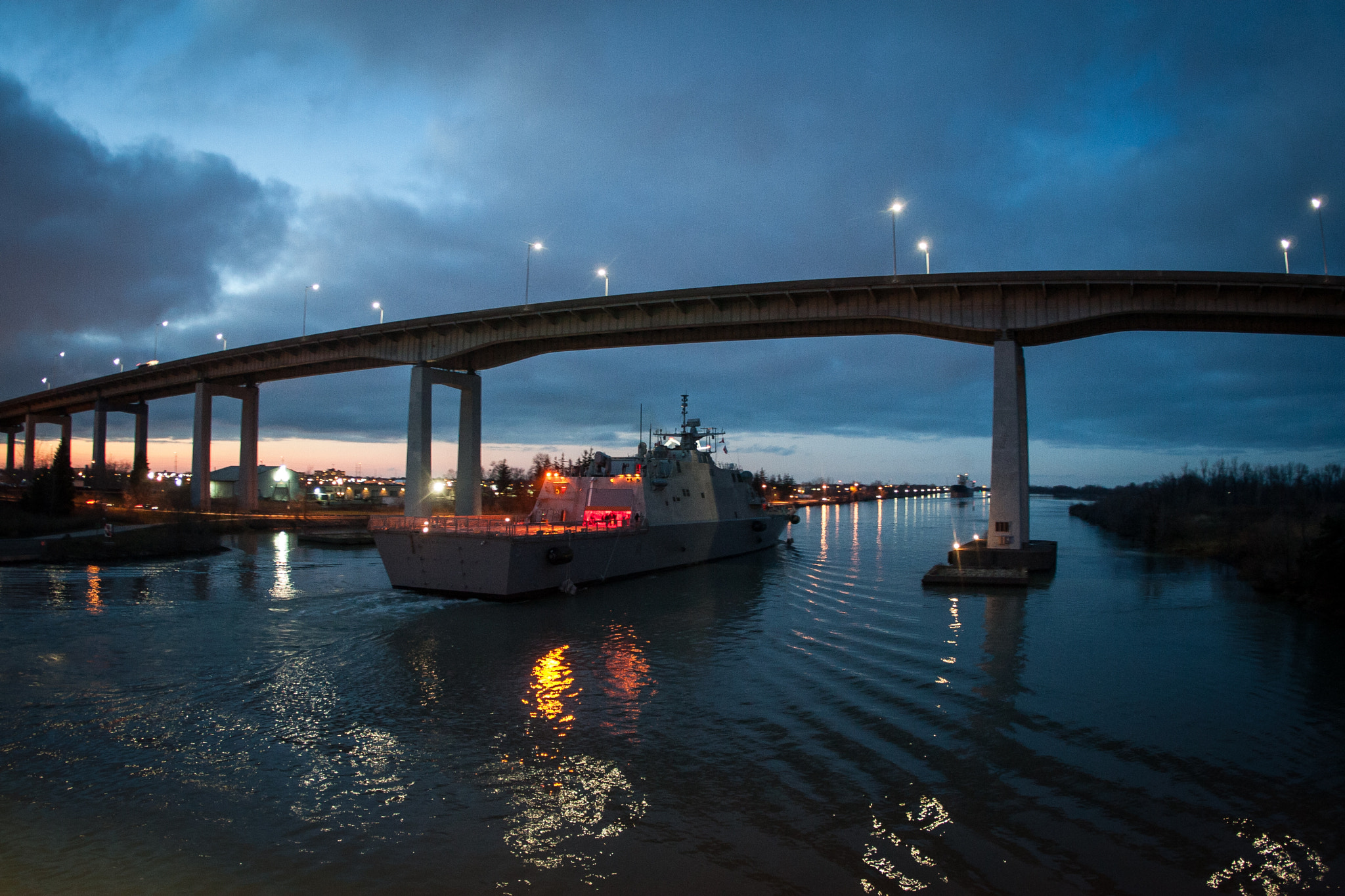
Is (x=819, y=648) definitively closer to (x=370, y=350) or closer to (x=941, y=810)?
(x=941, y=810)

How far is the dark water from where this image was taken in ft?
25.4

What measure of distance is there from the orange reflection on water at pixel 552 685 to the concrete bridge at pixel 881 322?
21.1 m

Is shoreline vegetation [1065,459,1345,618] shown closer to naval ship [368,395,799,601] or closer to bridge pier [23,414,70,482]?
naval ship [368,395,799,601]

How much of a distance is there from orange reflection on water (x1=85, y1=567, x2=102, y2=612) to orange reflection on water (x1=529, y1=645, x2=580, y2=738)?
14.9m

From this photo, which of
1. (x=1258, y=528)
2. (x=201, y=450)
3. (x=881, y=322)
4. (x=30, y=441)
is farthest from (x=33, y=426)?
(x=1258, y=528)

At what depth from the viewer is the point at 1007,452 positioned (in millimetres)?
30859

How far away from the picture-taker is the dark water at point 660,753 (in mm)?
7750

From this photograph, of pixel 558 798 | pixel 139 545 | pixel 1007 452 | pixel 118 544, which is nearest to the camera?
pixel 558 798

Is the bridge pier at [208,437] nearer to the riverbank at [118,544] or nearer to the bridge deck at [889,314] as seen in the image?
the riverbank at [118,544]

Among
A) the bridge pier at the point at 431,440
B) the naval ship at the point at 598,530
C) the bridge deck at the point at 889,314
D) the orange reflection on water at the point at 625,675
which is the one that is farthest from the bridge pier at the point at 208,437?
the orange reflection on water at the point at 625,675

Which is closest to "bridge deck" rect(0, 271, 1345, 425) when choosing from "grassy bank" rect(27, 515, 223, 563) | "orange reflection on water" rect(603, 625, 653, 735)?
"grassy bank" rect(27, 515, 223, 563)

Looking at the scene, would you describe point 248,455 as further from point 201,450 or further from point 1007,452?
point 1007,452

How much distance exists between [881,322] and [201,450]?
54196mm

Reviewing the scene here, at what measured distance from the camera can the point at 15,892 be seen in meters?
6.95
